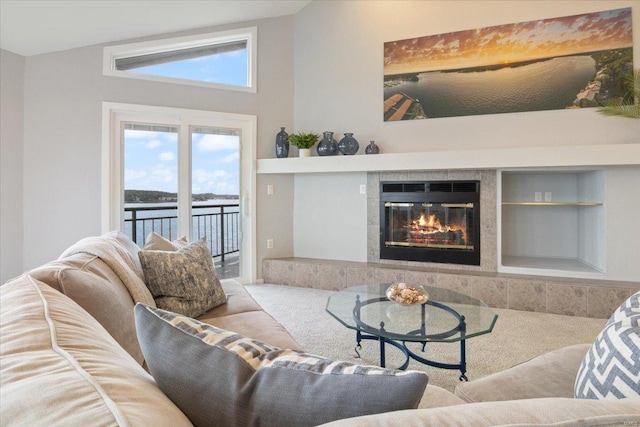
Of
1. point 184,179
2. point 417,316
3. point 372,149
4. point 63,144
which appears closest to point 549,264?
point 372,149

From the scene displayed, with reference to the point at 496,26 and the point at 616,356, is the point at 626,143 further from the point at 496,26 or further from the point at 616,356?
the point at 616,356

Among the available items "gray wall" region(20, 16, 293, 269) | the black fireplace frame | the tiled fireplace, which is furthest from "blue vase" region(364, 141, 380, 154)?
"gray wall" region(20, 16, 293, 269)

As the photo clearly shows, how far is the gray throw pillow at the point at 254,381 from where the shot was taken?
1.89 feet

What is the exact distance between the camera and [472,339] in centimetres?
287

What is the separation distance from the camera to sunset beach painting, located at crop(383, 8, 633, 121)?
369 centimetres

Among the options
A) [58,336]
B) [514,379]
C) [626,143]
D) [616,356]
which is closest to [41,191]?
[58,336]

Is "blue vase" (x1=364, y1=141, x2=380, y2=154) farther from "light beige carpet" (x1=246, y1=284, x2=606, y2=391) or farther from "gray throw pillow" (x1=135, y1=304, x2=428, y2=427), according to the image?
"gray throw pillow" (x1=135, y1=304, x2=428, y2=427)

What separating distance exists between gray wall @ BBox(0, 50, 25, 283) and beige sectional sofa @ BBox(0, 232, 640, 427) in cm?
320

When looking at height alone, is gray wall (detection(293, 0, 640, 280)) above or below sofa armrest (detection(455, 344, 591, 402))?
above

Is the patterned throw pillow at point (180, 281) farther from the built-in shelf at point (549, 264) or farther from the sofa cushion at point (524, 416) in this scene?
the built-in shelf at point (549, 264)

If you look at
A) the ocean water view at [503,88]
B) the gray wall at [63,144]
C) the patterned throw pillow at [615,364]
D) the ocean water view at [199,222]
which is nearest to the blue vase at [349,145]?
the ocean water view at [503,88]

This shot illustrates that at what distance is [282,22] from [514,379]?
4747 millimetres

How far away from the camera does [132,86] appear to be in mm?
4043

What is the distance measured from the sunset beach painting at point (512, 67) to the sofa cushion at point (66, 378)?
13.5ft
